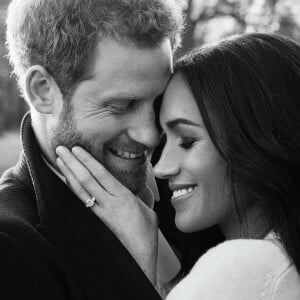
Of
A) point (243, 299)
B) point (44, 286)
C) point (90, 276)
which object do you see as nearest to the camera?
point (243, 299)

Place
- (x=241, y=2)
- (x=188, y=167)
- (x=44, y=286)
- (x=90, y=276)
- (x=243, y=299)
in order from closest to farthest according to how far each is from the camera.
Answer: (x=243, y=299) < (x=44, y=286) < (x=90, y=276) < (x=188, y=167) < (x=241, y=2)

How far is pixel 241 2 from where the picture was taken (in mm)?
12945

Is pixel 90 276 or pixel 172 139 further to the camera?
pixel 172 139

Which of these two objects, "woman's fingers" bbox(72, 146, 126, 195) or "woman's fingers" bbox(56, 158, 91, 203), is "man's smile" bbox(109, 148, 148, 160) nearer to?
"woman's fingers" bbox(72, 146, 126, 195)

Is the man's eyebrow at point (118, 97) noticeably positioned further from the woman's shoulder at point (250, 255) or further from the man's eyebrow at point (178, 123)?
the woman's shoulder at point (250, 255)

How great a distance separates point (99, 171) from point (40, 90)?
1.35 ft

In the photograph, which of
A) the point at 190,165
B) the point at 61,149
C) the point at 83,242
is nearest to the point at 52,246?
the point at 83,242

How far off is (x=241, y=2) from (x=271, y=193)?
11139 millimetres

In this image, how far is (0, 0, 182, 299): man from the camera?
2.29 meters

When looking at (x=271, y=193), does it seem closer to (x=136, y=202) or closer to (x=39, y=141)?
(x=136, y=202)

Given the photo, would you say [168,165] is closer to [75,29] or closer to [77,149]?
[77,149]

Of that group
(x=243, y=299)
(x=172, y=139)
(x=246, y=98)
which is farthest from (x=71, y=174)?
(x=243, y=299)

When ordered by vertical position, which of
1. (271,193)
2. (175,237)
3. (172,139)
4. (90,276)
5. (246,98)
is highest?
(246,98)

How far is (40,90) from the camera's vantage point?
8.54 ft
